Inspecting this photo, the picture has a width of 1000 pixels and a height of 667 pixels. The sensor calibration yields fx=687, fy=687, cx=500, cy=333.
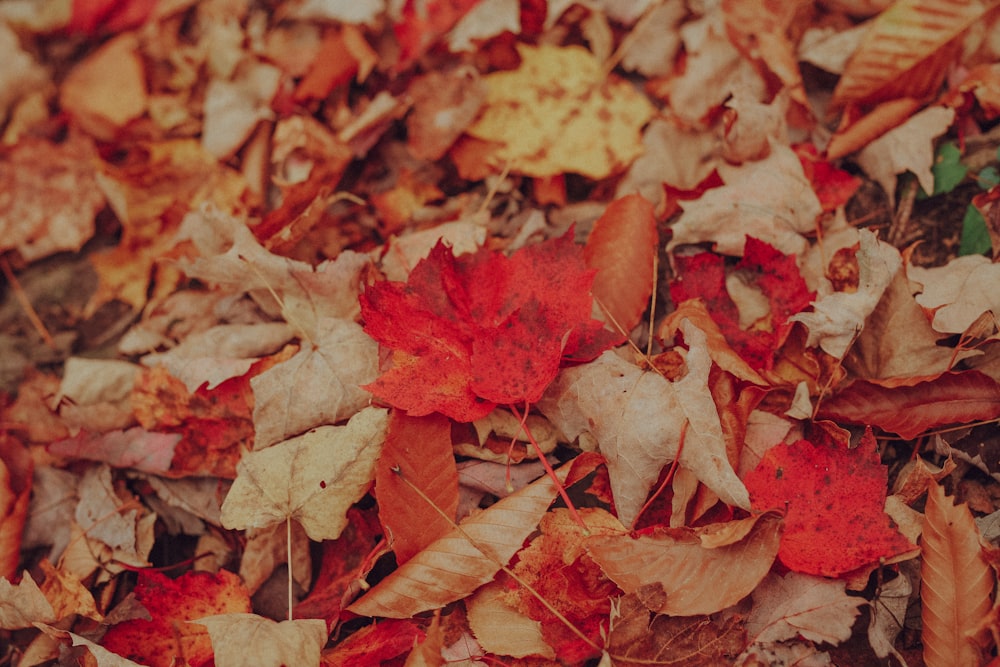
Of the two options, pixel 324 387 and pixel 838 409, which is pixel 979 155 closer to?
pixel 838 409

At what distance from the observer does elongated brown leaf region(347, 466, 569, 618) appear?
1384 mm

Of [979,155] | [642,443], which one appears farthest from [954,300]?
[642,443]

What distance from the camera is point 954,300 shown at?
4.90 ft

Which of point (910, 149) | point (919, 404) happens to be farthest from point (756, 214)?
point (919, 404)

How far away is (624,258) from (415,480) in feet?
2.36

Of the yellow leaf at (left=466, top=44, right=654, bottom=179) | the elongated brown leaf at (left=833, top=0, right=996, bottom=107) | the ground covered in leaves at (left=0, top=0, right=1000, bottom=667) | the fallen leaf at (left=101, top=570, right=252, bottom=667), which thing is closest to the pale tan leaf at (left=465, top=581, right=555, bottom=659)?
the ground covered in leaves at (left=0, top=0, right=1000, bottom=667)

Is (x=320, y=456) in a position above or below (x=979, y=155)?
below

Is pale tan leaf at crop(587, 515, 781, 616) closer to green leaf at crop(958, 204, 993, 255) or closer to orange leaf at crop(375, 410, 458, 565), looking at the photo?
orange leaf at crop(375, 410, 458, 565)

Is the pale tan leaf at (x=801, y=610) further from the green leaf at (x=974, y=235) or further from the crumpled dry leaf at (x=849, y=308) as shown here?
the green leaf at (x=974, y=235)

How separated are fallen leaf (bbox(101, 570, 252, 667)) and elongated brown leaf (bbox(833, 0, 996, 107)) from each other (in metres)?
2.04

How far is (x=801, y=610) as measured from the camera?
4.32 feet

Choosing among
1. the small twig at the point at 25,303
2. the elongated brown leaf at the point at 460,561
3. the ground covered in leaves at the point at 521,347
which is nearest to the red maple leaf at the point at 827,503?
the ground covered in leaves at the point at 521,347

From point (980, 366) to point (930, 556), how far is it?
437 mm

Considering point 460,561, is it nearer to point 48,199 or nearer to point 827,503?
point 827,503
